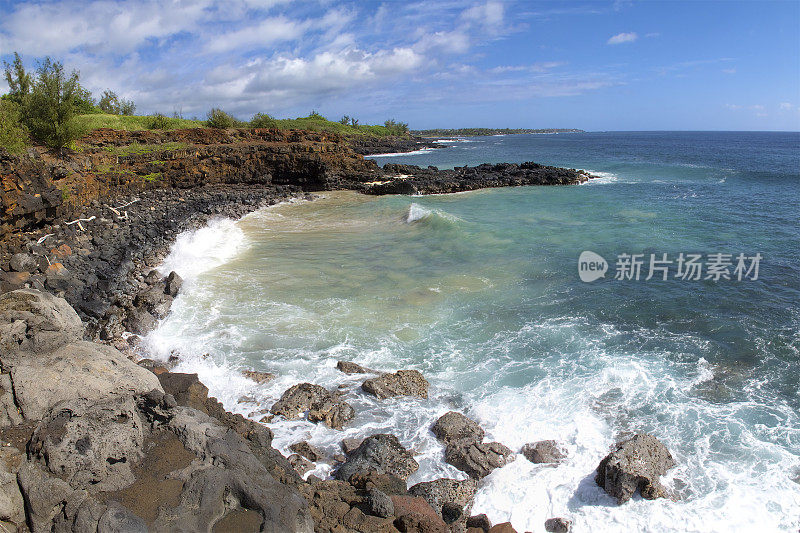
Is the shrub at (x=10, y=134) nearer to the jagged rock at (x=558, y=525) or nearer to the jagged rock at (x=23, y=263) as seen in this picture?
the jagged rock at (x=23, y=263)

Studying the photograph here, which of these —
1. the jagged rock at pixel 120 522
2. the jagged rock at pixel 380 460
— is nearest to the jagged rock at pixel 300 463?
the jagged rock at pixel 380 460

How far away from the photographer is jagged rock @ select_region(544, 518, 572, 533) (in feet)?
20.6

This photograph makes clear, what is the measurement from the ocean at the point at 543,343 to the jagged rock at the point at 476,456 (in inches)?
6.3

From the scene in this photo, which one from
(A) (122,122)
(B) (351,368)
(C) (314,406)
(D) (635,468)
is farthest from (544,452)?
(A) (122,122)

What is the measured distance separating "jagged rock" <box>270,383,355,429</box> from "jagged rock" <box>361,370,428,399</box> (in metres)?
0.65

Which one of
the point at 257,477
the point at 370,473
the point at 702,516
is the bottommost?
the point at 702,516

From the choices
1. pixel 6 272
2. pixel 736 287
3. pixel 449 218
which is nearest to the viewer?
pixel 6 272

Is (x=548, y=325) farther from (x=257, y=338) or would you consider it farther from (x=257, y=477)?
(x=257, y=477)

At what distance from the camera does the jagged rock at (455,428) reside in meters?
7.90

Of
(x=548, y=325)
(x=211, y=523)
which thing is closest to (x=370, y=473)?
(x=211, y=523)

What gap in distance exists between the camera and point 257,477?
5410 mm

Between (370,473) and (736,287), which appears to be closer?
(370,473)

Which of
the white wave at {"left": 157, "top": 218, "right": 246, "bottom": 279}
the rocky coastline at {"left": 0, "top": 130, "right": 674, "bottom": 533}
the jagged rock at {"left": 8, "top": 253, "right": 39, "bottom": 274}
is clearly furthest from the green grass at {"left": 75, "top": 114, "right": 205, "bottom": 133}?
the rocky coastline at {"left": 0, "top": 130, "right": 674, "bottom": 533}

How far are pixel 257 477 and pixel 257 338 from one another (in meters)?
6.15
